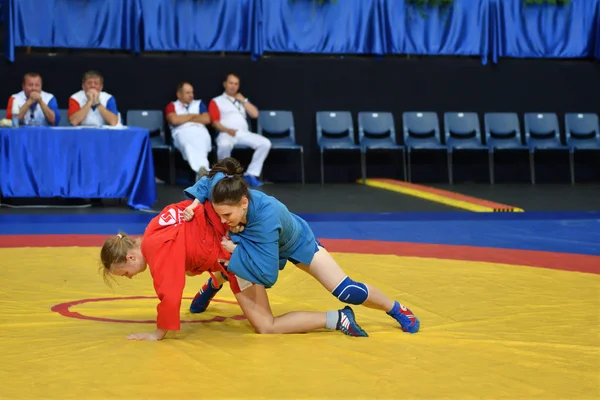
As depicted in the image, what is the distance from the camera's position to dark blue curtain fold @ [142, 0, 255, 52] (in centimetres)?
1079

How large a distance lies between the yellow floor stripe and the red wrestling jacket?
521 cm

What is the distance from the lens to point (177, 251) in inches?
123

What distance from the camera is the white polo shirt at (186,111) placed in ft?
34.1

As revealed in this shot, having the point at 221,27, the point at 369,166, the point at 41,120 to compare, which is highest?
the point at 221,27

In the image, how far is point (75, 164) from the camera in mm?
8133

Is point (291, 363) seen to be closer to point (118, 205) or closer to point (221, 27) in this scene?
point (118, 205)

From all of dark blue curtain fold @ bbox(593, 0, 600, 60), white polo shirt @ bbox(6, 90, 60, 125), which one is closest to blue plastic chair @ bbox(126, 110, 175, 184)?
white polo shirt @ bbox(6, 90, 60, 125)

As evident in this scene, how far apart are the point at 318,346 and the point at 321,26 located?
28.2 feet

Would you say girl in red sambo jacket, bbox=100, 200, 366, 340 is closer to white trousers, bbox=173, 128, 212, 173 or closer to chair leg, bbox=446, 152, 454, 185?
white trousers, bbox=173, 128, 212, 173

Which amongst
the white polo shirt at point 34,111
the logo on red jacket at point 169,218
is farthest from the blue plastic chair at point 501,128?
the logo on red jacket at point 169,218

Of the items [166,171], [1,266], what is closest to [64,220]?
[1,266]

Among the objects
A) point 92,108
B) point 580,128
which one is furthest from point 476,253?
point 580,128

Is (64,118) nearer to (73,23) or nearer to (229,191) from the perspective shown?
(73,23)

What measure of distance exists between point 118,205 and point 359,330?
18.9 feet
